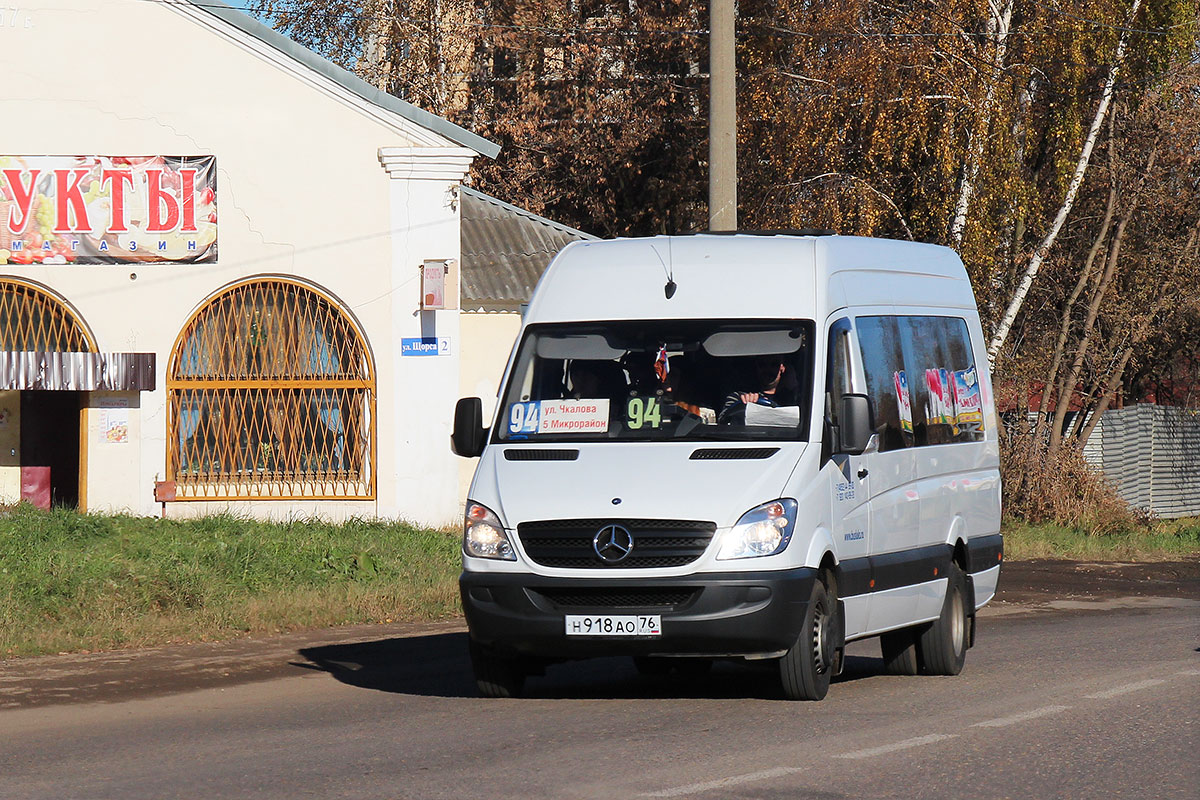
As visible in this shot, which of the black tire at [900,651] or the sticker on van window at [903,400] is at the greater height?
the sticker on van window at [903,400]

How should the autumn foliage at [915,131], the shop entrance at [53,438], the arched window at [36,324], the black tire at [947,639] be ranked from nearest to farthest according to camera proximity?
the black tire at [947,639]
the arched window at [36,324]
the shop entrance at [53,438]
the autumn foliage at [915,131]

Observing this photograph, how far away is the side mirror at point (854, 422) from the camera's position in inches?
394

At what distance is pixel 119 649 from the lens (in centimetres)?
1316

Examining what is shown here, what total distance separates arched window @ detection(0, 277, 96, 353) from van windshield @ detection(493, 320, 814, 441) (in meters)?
12.0

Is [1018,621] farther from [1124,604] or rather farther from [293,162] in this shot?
[293,162]

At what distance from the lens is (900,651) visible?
11.8m

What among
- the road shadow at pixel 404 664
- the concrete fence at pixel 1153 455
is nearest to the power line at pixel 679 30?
the concrete fence at pixel 1153 455

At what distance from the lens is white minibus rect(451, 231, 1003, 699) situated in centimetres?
948

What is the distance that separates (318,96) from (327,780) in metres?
14.8

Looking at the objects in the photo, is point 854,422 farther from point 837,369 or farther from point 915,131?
point 915,131

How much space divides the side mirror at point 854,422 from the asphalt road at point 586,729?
4.79 feet

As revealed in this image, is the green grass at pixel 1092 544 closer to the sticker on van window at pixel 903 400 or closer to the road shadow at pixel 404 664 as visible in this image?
the road shadow at pixel 404 664

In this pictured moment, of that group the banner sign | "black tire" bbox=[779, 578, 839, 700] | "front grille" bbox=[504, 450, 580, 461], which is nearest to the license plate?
"black tire" bbox=[779, 578, 839, 700]

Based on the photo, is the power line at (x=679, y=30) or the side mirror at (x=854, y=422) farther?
the power line at (x=679, y=30)
